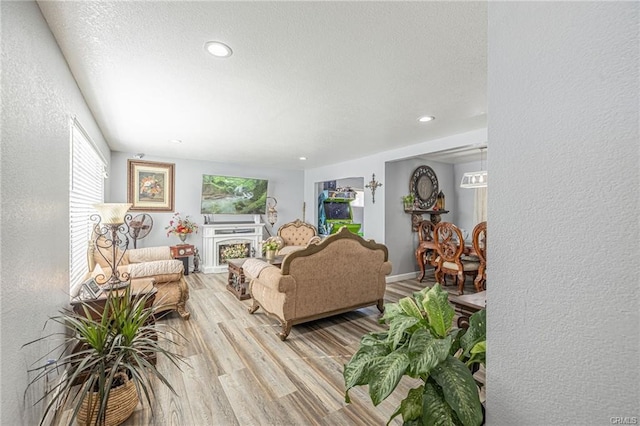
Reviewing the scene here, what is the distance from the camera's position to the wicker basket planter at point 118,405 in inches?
Result: 60.8

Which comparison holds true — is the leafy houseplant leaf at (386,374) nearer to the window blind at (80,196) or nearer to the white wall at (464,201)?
the window blind at (80,196)

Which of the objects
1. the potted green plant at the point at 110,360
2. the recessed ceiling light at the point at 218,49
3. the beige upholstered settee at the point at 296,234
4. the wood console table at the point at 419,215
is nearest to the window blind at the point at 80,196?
the potted green plant at the point at 110,360

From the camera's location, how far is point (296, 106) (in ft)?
8.94

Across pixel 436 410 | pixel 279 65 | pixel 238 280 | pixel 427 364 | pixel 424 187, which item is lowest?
pixel 238 280

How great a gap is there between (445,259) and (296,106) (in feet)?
11.4

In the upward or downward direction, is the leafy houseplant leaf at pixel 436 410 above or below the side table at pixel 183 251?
above

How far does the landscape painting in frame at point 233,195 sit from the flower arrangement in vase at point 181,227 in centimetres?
36

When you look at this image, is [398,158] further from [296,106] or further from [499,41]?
[499,41]

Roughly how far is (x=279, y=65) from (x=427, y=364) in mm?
2017

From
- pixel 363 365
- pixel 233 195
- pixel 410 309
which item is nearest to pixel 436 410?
pixel 363 365

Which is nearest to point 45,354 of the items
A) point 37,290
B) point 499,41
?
point 37,290

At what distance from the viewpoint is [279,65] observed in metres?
1.95

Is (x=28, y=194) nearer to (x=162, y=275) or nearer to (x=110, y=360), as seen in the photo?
(x=110, y=360)

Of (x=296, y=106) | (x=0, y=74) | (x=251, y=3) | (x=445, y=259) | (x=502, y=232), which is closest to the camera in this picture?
(x=502, y=232)
